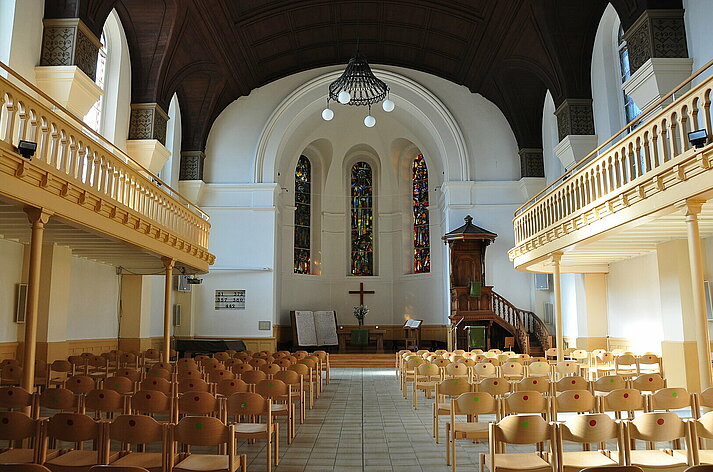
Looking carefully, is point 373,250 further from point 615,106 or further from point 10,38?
point 10,38

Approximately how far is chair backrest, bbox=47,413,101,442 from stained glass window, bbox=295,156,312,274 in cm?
1983

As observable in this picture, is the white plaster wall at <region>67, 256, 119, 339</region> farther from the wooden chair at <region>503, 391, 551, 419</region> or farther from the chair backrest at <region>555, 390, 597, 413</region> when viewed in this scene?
the chair backrest at <region>555, 390, 597, 413</region>

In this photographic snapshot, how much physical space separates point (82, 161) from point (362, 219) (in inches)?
694

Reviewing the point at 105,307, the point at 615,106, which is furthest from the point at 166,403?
the point at 615,106

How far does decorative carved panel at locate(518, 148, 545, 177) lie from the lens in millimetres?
20156

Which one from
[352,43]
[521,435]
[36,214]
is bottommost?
[521,435]

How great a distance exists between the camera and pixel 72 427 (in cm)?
463

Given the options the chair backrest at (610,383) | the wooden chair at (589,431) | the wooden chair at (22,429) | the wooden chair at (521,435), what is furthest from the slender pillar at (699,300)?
the wooden chair at (22,429)

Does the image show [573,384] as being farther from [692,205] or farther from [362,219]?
[362,219]

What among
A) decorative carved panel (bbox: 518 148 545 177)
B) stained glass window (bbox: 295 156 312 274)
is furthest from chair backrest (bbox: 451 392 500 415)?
stained glass window (bbox: 295 156 312 274)

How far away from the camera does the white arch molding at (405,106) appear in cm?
2091

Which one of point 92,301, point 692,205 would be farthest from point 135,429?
point 92,301

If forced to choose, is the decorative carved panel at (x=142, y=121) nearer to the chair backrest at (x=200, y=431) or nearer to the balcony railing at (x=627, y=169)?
the balcony railing at (x=627, y=169)

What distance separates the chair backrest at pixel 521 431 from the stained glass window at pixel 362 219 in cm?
2112
